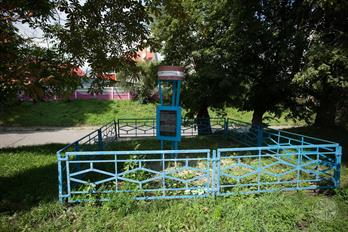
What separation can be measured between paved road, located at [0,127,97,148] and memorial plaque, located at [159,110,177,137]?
295 inches

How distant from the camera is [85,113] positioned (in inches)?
749

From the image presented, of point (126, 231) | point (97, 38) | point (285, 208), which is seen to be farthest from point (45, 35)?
point (285, 208)

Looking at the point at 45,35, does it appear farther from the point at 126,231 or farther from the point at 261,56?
the point at 261,56

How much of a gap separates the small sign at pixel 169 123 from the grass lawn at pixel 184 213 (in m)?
2.38

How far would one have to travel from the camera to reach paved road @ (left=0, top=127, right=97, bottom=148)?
12.1 metres

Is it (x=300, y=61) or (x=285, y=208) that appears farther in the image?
(x=300, y=61)

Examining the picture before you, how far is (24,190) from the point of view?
4855mm

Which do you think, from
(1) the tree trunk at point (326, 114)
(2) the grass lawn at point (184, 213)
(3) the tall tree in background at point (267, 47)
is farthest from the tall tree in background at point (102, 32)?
(1) the tree trunk at point (326, 114)

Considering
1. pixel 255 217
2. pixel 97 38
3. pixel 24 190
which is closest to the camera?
pixel 255 217

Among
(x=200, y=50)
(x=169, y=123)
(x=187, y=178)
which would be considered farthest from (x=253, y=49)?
(x=187, y=178)

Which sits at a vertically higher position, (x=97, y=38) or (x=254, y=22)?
(x=254, y=22)

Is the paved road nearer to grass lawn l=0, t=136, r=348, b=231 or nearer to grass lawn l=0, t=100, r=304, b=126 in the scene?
grass lawn l=0, t=100, r=304, b=126

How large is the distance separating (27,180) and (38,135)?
9.66 m

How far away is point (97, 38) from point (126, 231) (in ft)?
10.5
